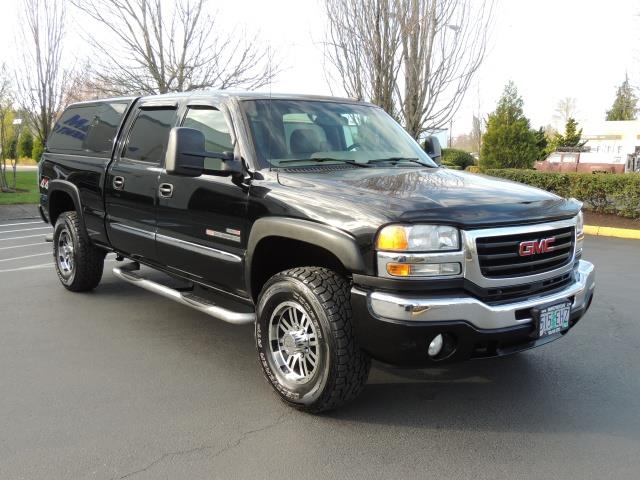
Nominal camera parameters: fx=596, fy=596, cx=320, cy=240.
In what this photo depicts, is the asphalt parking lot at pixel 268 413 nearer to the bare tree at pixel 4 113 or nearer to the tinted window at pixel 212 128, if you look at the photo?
the tinted window at pixel 212 128

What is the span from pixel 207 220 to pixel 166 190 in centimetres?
57

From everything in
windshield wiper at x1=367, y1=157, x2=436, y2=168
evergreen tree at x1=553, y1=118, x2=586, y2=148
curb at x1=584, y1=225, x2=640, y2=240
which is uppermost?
evergreen tree at x1=553, y1=118, x2=586, y2=148

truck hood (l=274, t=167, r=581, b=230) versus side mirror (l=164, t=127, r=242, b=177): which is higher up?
side mirror (l=164, t=127, r=242, b=177)

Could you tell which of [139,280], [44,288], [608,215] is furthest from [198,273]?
[608,215]

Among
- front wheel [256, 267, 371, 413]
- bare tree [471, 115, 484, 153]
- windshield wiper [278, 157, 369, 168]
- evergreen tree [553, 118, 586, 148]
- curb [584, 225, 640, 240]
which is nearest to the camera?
front wheel [256, 267, 371, 413]

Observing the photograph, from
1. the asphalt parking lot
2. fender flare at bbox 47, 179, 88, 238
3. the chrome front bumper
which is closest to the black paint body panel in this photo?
the chrome front bumper

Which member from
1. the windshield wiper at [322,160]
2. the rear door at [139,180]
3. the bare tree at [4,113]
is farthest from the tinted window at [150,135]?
the bare tree at [4,113]

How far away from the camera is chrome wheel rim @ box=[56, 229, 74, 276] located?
6.25 metres

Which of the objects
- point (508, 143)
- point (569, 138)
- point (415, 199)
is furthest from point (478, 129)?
point (415, 199)

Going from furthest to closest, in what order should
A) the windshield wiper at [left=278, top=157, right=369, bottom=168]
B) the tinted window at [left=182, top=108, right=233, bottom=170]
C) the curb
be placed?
1. the curb
2. the tinted window at [left=182, top=108, right=233, bottom=170]
3. the windshield wiper at [left=278, top=157, right=369, bottom=168]

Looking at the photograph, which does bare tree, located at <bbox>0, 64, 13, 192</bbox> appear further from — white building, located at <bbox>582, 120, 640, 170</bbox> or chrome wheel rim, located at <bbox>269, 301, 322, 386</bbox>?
white building, located at <bbox>582, 120, 640, 170</bbox>

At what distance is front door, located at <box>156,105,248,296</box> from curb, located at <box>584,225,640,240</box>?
9.15 m

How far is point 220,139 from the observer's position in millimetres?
4254

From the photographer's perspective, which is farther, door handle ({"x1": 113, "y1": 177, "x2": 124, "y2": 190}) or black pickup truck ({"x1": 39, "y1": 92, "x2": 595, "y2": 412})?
door handle ({"x1": 113, "y1": 177, "x2": 124, "y2": 190})
